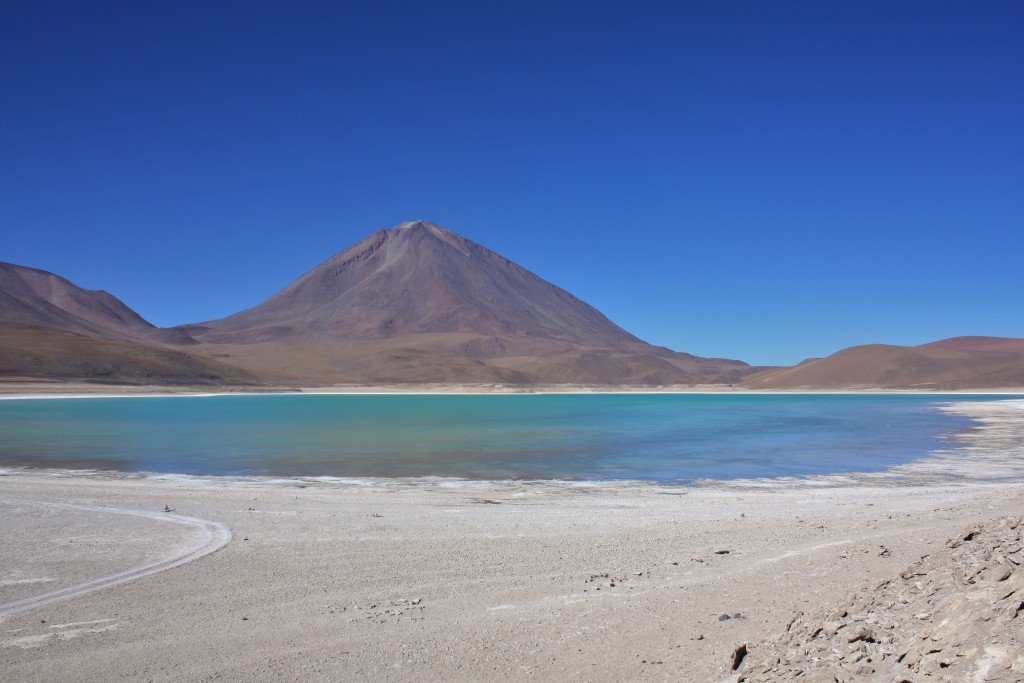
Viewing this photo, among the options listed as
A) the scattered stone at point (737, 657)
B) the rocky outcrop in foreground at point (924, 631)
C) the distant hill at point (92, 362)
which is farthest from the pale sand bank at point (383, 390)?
the rocky outcrop in foreground at point (924, 631)

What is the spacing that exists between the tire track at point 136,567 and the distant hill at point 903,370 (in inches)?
5015

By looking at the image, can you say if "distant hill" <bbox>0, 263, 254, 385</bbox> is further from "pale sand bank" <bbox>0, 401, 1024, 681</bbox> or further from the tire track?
"pale sand bank" <bbox>0, 401, 1024, 681</bbox>

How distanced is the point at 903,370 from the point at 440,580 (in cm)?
13982

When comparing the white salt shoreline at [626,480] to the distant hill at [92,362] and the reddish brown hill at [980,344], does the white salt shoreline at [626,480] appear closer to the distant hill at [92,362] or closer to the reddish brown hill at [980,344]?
the distant hill at [92,362]

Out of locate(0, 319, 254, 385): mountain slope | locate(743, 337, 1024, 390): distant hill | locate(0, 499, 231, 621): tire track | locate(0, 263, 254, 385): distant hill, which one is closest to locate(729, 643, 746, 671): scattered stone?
locate(0, 499, 231, 621): tire track

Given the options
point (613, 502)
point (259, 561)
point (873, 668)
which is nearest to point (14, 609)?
point (259, 561)

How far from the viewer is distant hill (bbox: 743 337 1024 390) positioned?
118m

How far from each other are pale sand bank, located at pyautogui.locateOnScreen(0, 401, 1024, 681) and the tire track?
0.44 ft

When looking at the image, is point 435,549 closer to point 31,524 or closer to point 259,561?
point 259,561

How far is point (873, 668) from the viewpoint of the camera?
4055 mm

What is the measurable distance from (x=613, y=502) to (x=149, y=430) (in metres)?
27.2

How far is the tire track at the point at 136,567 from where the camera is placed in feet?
21.7

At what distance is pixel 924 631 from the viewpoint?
167 inches

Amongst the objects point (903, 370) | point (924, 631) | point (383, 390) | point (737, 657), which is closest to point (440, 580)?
point (737, 657)
